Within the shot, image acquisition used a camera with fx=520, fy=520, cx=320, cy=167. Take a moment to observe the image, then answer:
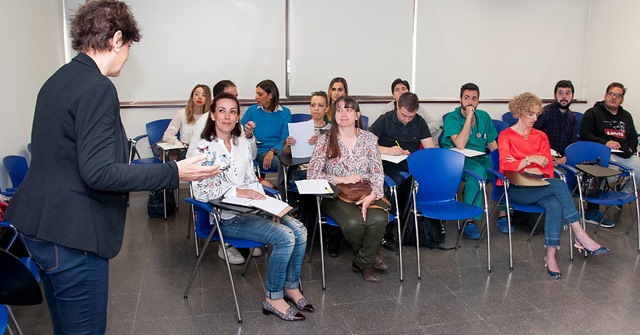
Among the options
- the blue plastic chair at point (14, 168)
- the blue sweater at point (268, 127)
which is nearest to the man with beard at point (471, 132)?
the blue sweater at point (268, 127)

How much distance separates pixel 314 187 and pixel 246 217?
0.50 metres

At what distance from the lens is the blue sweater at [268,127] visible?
17.3 ft

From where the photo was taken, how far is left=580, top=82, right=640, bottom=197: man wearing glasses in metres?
5.52

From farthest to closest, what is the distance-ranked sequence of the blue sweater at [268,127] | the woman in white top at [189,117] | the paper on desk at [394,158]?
the woman in white top at [189,117]
the blue sweater at [268,127]
the paper on desk at [394,158]

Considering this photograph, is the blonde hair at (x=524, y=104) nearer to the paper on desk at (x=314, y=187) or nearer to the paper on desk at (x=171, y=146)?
the paper on desk at (x=314, y=187)

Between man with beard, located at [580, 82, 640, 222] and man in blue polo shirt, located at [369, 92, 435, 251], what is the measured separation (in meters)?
2.22

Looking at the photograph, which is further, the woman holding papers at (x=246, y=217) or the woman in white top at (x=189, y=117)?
the woman in white top at (x=189, y=117)

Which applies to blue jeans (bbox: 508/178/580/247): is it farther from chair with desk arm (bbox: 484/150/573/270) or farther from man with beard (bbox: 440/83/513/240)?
man with beard (bbox: 440/83/513/240)

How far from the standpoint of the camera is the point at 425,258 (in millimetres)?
4043

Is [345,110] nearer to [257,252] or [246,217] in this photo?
[246,217]

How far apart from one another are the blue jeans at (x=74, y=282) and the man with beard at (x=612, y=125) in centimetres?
537

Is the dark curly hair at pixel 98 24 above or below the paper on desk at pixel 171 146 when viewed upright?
above

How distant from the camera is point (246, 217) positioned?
10.4ft

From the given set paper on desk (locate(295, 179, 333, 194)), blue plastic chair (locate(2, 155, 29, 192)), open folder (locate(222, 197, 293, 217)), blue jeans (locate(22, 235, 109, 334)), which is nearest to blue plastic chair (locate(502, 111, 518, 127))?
paper on desk (locate(295, 179, 333, 194))
